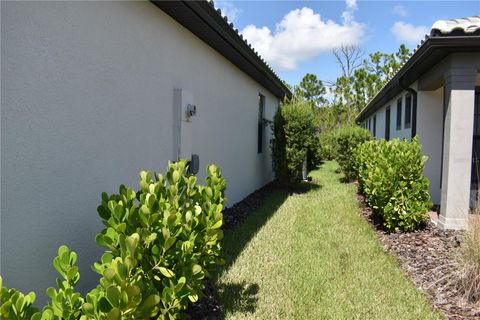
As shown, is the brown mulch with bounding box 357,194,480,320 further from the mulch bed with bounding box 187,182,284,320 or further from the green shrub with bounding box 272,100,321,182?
the green shrub with bounding box 272,100,321,182

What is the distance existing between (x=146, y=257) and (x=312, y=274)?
2614 mm

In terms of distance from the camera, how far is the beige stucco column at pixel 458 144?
5938mm

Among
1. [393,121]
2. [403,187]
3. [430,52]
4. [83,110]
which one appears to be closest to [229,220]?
[403,187]

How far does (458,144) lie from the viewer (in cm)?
598

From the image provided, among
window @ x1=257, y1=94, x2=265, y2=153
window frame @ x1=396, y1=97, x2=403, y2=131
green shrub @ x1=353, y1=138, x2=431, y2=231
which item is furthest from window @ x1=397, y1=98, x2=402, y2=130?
green shrub @ x1=353, y1=138, x2=431, y2=231

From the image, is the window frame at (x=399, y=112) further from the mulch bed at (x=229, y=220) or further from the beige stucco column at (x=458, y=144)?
the beige stucco column at (x=458, y=144)

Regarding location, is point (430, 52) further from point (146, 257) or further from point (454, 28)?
point (146, 257)

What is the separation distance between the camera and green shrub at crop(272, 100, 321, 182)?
10305 millimetres

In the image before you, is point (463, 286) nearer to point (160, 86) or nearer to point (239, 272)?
point (239, 272)

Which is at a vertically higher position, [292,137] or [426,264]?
[292,137]

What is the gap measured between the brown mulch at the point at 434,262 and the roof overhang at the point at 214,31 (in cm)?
425

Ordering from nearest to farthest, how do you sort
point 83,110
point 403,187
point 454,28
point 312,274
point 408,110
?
point 83,110
point 312,274
point 454,28
point 403,187
point 408,110

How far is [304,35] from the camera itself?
3164 cm

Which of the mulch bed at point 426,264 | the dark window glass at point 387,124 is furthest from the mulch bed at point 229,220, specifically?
the dark window glass at point 387,124
